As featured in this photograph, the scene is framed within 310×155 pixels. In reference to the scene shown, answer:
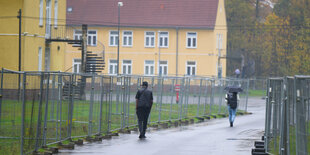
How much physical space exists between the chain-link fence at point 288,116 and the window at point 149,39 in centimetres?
5199

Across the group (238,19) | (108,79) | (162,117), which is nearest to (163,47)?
(238,19)

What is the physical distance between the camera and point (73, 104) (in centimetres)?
1691

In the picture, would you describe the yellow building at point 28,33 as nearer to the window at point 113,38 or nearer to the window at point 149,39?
the window at point 113,38

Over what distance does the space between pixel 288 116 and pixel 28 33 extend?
3046 cm

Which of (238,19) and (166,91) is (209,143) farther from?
(238,19)

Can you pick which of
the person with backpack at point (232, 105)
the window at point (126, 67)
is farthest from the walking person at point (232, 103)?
the window at point (126, 67)

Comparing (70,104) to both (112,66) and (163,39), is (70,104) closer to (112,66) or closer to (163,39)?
(163,39)

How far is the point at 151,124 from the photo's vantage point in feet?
81.4

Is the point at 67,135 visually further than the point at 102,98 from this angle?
No

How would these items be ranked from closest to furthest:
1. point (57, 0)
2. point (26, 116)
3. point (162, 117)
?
point (26, 116)
point (162, 117)
point (57, 0)

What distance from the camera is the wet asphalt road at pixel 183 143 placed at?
15828mm

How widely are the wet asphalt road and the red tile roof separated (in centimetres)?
4073

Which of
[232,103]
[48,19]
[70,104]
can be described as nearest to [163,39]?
[48,19]

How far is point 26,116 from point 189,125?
13.7 meters
